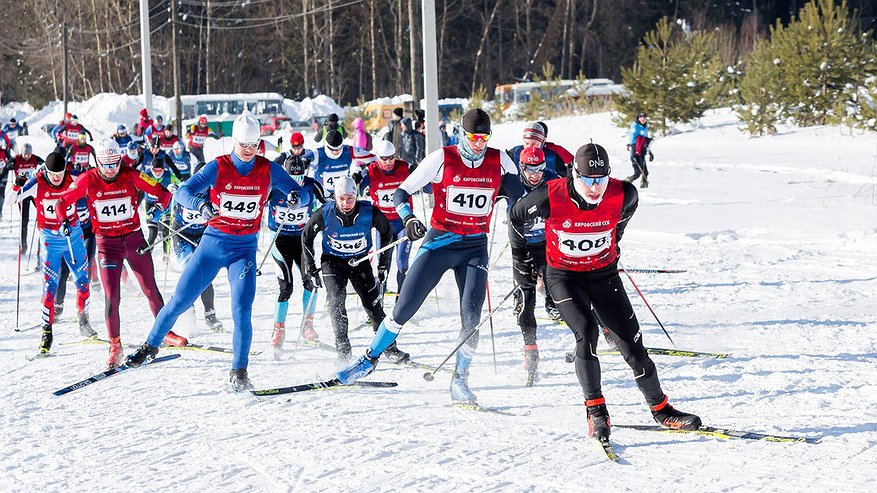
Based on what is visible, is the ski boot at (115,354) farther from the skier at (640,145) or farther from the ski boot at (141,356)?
the skier at (640,145)

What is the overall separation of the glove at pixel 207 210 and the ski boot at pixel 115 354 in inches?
64.4

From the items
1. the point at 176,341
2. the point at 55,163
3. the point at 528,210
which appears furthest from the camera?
the point at 55,163

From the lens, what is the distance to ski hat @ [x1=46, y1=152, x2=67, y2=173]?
27.2 ft

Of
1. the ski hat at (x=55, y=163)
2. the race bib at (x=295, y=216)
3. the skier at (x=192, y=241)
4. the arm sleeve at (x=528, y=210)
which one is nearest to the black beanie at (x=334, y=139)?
the skier at (x=192, y=241)

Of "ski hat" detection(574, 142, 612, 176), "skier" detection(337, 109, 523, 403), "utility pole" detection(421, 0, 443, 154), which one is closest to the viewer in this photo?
"ski hat" detection(574, 142, 612, 176)

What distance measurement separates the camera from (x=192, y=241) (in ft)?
30.9

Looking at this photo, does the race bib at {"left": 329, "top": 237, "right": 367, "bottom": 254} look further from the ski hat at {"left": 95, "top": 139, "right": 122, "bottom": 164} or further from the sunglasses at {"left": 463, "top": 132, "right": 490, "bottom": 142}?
the ski hat at {"left": 95, "top": 139, "right": 122, "bottom": 164}

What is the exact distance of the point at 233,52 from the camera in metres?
60.0

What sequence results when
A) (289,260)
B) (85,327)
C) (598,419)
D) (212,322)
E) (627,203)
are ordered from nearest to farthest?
(598,419), (627,203), (289,260), (85,327), (212,322)

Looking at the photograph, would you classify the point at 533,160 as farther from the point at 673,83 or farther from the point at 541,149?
the point at 673,83

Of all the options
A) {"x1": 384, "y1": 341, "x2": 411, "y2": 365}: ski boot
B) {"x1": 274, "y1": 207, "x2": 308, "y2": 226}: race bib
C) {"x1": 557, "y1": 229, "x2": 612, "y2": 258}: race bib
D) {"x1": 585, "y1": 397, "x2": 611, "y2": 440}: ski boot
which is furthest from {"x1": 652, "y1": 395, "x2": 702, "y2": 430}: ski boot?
{"x1": 274, "y1": 207, "x2": 308, "y2": 226}: race bib

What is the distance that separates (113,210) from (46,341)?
4.48 feet

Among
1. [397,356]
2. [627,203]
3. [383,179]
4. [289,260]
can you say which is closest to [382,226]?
[397,356]

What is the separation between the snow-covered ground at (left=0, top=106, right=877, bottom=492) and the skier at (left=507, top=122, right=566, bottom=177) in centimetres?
145
